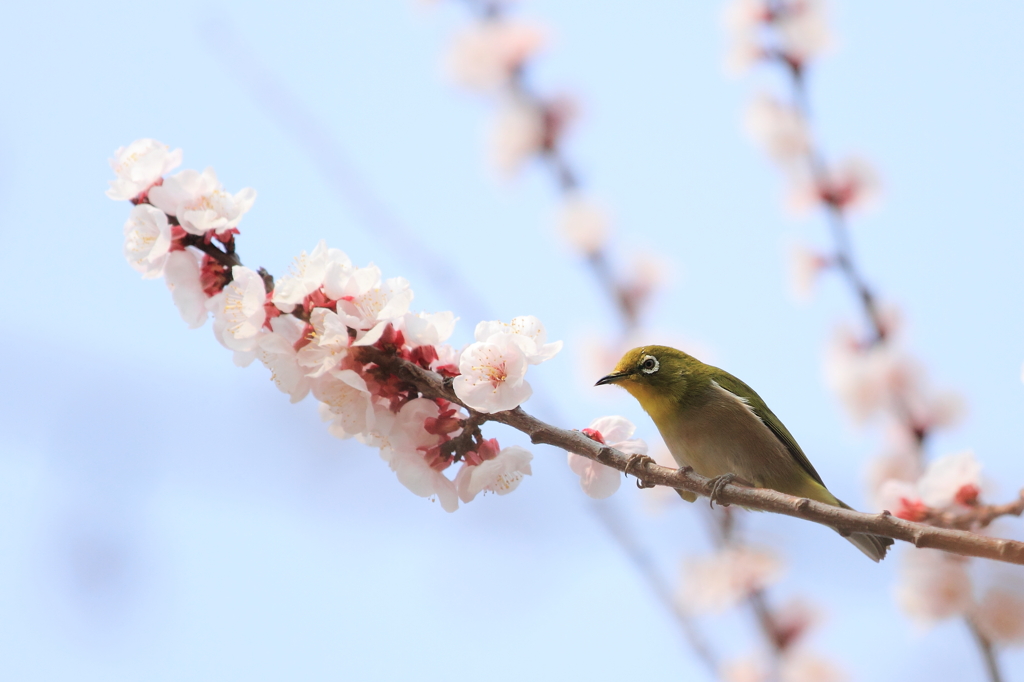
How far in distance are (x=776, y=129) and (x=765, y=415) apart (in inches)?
104

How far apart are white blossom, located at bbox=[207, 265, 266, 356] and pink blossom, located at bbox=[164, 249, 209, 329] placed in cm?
7

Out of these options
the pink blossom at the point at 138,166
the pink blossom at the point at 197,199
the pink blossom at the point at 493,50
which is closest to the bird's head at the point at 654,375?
the pink blossom at the point at 197,199

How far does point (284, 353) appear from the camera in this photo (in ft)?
6.78

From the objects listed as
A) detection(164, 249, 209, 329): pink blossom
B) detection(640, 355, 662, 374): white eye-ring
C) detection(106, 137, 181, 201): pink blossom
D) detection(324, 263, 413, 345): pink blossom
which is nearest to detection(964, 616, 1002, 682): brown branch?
detection(640, 355, 662, 374): white eye-ring

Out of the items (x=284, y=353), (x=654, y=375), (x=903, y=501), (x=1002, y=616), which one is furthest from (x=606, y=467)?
(x=1002, y=616)

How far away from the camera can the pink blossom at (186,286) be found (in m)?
2.22

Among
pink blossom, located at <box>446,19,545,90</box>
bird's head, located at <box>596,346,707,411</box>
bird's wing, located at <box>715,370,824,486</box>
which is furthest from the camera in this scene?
pink blossom, located at <box>446,19,545,90</box>

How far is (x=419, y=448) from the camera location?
81.6 inches

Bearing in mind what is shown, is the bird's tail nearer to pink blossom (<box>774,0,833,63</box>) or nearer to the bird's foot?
the bird's foot

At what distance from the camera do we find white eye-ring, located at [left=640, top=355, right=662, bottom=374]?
101 inches

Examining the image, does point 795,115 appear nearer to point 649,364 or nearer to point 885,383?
point 885,383

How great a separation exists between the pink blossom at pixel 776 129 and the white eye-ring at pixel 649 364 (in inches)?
108

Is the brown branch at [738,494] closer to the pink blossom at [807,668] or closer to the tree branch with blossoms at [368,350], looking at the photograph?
the tree branch with blossoms at [368,350]

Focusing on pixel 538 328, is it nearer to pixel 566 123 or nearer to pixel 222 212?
pixel 222 212
